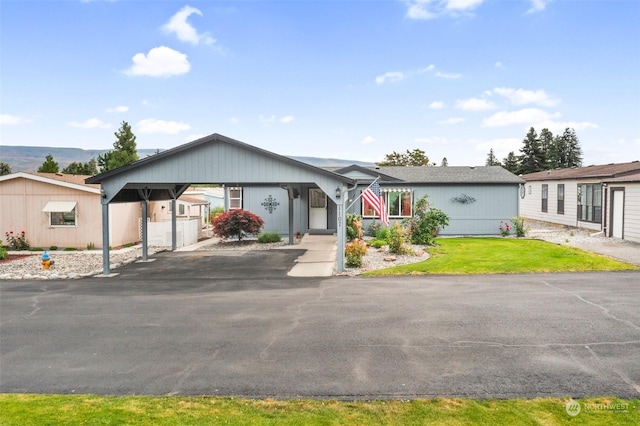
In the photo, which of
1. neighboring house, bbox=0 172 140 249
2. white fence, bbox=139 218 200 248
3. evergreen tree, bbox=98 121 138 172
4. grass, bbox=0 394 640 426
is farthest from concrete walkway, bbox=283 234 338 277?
evergreen tree, bbox=98 121 138 172

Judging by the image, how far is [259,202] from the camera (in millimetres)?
25625

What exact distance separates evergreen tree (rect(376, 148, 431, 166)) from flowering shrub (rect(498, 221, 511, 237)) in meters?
36.8

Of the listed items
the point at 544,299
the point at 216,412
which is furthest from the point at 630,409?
the point at 544,299

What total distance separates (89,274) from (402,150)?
5285 cm

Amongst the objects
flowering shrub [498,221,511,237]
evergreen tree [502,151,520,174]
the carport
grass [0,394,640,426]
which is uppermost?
evergreen tree [502,151,520,174]

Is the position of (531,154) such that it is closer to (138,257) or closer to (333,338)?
(138,257)

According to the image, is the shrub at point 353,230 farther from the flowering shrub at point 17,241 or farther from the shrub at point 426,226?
the flowering shrub at point 17,241

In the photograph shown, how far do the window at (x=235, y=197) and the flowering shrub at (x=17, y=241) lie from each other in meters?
10.3

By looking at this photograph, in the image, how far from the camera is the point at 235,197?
2625 cm

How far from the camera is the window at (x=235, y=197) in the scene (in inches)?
1029

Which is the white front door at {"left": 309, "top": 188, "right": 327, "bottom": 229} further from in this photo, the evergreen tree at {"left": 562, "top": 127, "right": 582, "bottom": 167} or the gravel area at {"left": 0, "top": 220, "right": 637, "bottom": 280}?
the evergreen tree at {"left": 562, "top": 127, "right": 582, "bottom": 167}

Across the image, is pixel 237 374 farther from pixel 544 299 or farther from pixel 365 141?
pixel 365 141

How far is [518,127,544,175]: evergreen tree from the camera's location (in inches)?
2395

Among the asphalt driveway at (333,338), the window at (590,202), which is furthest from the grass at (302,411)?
the window at (590,202)
